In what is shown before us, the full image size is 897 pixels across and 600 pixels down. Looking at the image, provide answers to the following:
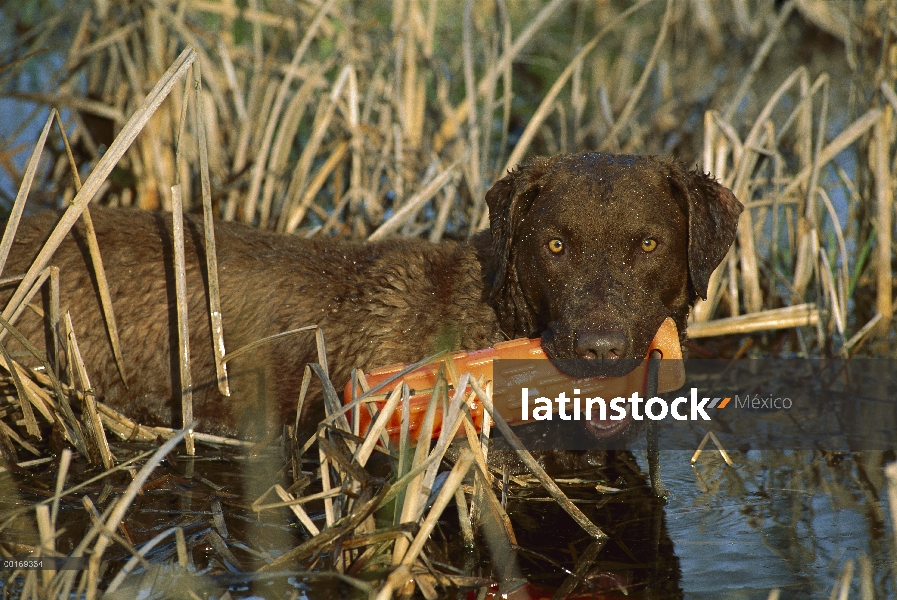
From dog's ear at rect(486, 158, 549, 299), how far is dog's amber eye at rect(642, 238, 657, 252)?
550 mm

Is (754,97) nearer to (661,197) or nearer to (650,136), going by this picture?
(650,136)

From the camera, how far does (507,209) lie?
414 cm

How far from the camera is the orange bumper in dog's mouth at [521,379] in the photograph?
11.9ft

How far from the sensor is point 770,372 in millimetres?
5516

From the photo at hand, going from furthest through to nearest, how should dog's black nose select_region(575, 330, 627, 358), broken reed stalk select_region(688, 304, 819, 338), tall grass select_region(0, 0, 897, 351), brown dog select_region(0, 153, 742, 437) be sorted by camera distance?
tall grass select_region(0, 0, 897, 351) < broken reed stalk select_region(688, 304, 819, 338) < brown dog select_region(0, 153, 742, 437) < dog's black nose select_region(575, 330, 627, 358)

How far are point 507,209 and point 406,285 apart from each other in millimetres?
583

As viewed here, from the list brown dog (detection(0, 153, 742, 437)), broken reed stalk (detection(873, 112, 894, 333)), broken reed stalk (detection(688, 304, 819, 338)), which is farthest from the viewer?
broken reed stalk (detection(873, 112, 894, 333))

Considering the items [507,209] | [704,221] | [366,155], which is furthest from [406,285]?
[366,155]

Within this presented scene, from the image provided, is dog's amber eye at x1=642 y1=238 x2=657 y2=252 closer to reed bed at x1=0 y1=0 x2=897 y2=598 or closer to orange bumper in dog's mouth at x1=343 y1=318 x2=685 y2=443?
orange bumper in dog's mouth at x1=343 y1=318 x2=685 y2=443

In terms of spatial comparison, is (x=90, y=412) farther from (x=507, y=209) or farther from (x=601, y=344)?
(x=601, y=344)

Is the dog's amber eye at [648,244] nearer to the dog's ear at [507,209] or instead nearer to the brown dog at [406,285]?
the brown dog at [406,285]

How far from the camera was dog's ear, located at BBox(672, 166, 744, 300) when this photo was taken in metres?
4.03

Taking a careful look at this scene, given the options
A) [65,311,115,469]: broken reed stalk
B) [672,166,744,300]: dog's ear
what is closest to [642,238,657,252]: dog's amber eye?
[672,166,744,300]: dog's ear

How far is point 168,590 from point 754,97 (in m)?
8.59
